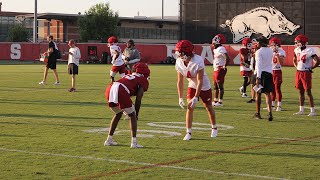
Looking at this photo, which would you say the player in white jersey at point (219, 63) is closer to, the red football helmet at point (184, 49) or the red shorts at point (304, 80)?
the red shorts at point (304, 80)

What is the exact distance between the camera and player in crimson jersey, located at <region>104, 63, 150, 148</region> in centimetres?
1050

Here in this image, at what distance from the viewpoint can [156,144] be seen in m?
11.2

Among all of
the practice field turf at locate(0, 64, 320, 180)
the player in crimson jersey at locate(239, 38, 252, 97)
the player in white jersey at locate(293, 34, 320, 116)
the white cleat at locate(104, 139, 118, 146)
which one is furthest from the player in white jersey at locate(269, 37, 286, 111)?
the white cleat at locate(104, 139, 118, 146)

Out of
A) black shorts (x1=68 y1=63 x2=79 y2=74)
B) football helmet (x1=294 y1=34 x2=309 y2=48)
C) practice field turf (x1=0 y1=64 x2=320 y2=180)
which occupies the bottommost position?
practice field turf (x1=0 y1=64 x2=320 y2=180)

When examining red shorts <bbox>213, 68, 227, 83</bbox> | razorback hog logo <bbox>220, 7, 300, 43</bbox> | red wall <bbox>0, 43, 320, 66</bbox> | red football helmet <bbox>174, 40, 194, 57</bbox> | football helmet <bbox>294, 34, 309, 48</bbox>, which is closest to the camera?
red football helmet <bbox>174, 40, 194, 57</bbox>

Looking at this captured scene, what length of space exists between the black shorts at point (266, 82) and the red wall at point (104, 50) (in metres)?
35.8

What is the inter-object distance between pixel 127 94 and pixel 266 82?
496 centimetres

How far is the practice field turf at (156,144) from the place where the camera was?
29.2 ft

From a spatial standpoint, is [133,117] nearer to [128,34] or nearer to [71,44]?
[71,44]

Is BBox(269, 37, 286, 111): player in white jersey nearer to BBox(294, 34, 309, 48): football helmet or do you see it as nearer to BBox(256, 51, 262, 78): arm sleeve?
BBox(294, 34, 309, 48): football helmet

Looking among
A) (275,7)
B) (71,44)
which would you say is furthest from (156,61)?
(71,44)

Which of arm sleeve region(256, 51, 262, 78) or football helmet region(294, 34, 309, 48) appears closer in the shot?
arm sleeve region(256, 51, 262, 78)

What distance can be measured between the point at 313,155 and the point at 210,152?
153 cm

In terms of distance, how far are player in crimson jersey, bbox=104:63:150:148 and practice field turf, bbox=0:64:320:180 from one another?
0.36 meters
